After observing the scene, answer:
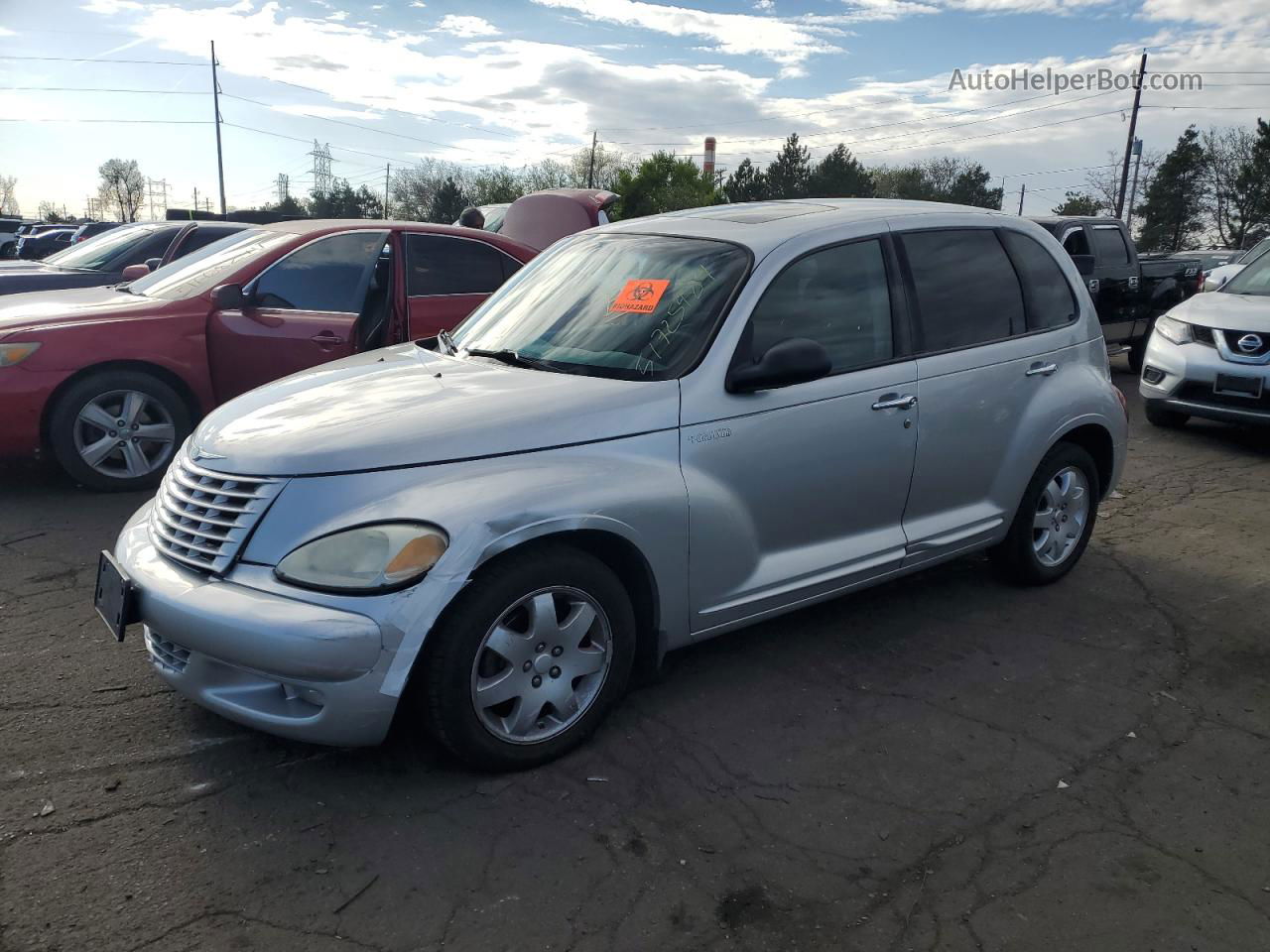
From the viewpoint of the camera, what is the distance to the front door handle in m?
4.06

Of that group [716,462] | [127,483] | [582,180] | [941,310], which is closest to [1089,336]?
[941,310]

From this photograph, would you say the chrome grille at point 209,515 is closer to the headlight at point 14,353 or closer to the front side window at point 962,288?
the front side window at point 962,288

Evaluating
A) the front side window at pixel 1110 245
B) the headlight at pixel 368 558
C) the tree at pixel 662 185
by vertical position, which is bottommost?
the headlight at pixel 368 558

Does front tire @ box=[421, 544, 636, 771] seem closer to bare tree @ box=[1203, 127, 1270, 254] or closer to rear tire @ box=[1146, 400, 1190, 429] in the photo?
rear tire @ box=[1146, 400, 1190, 429]

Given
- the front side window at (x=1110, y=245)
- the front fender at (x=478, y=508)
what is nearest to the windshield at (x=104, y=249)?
the front fender at (x=478, y=508)

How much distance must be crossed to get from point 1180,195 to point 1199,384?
57213 mm

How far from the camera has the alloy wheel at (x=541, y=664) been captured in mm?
3107

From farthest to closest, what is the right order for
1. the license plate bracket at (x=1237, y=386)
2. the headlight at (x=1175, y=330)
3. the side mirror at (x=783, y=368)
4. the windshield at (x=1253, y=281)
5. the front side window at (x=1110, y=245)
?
the front side window at (x=1110, y=245), the windshield at (x=1253, y=281), the headlight at (x=1175, y=330), the license plate bracket at (x=1237, y=386), the side mirror at (x=783, y=368)

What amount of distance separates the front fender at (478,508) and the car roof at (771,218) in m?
1.13

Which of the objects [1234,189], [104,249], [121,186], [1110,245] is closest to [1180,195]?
[1234,189]

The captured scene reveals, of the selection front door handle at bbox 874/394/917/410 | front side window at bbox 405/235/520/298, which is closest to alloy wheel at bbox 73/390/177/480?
front side window at bbox 405/235/520/298

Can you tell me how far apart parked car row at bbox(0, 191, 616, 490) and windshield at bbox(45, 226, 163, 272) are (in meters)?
3.56

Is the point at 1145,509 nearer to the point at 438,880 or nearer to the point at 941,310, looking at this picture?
the point at 941,310

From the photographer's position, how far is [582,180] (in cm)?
7931
